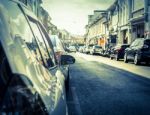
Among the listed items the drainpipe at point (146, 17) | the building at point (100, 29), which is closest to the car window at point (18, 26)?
the drainpipe at point (146, 17)

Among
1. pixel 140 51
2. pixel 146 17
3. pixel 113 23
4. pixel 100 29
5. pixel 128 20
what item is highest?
pixel 146 17

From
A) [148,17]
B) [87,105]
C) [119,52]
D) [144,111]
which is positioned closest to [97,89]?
[87,105]

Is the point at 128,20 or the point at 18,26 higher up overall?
the point at 128,20

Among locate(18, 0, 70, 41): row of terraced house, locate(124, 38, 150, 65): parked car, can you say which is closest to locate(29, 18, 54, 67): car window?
locate(124, 38, 150, 65): parked car

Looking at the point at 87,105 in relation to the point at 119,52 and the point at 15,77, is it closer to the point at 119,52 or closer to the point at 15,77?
the point at 15,77

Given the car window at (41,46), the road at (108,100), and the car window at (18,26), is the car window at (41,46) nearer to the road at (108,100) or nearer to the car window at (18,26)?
the car window at (18,26)

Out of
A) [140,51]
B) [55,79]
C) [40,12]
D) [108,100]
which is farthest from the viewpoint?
[40,12]

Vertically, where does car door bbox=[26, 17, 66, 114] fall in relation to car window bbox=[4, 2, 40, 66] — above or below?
below

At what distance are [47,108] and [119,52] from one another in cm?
2959

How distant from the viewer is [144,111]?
22.7ft

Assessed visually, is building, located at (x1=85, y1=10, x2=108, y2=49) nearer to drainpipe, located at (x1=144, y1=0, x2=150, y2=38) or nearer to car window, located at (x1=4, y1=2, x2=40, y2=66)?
drainpipe, located at (x1=144, y1=0, x2=150, y2=38)

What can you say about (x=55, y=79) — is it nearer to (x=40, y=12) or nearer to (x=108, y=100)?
(x=108, y=100)

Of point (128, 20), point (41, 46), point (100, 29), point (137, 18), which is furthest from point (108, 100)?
point (100, 29)

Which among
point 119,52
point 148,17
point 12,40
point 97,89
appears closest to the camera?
point 12,40
